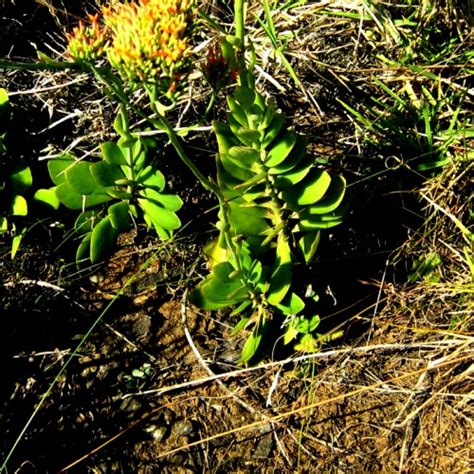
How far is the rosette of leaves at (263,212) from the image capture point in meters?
1.82

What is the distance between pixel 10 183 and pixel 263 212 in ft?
2.77

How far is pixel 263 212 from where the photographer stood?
1963 mm

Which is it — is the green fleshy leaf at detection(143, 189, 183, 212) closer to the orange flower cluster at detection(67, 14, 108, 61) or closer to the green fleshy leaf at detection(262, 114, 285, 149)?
the green fleshy leaf at detection(262, 114, 285, 149)

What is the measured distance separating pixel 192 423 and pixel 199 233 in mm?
618

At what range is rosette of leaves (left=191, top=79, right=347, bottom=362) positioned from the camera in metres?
1.82

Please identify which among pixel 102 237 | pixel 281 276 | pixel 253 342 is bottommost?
pixel 253 342

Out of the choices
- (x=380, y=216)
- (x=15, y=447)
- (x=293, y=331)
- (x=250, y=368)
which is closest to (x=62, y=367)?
(x=15, y=447)

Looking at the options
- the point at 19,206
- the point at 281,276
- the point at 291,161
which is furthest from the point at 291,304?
the point at 19,206

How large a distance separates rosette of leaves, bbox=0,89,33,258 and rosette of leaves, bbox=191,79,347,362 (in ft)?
2.09

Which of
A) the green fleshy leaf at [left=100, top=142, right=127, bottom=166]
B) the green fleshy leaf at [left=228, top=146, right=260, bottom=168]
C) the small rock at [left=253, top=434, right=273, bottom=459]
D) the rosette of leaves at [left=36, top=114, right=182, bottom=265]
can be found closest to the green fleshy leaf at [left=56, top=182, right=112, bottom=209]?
the rosette of leaves at [left=36, top=114, right=182, bottom=265]

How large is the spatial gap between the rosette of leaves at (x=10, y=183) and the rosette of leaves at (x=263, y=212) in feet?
2.09

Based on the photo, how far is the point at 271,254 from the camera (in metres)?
2.10

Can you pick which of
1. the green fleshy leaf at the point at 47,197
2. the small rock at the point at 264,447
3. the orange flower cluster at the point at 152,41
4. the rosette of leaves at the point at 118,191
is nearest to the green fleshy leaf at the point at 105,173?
the rosette of leaves at the point at 118,191

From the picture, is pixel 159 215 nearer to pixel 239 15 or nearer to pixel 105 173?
pixel 105 173
